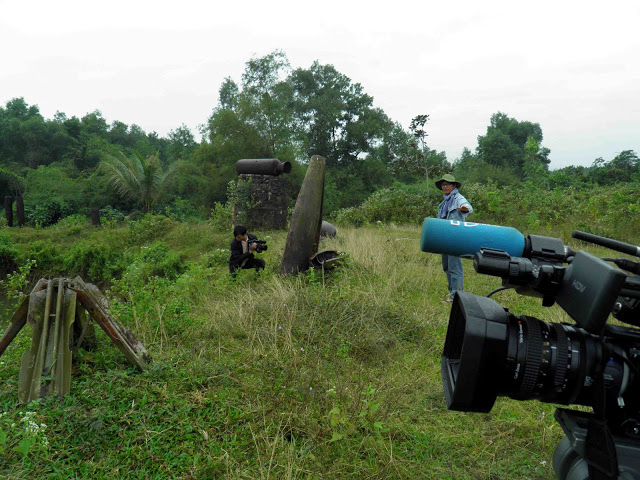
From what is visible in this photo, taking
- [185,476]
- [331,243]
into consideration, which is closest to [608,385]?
[185,476]

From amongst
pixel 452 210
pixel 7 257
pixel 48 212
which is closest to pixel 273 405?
pixel 452 210

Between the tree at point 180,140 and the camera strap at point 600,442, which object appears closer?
the camera strap at point 600,442

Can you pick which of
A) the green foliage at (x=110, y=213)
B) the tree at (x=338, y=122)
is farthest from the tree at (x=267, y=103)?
the green foliage at (x=110, y=213)

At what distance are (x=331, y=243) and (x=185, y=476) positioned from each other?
5.89m

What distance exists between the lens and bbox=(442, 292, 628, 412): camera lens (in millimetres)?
1408

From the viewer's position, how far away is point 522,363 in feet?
4.79

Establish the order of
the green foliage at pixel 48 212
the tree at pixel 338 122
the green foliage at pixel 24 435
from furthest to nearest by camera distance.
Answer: the tree at pixel 338 122
the green foliage at pixel 48 212
the green foliage at pixel 24 435

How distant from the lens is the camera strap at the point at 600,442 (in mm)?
1248

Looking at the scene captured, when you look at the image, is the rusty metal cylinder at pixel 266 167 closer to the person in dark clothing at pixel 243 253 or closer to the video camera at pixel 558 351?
the person in dark clothing at pixel 243 253

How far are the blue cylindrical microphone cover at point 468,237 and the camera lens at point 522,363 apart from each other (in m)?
0.18

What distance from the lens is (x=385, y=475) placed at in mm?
2363

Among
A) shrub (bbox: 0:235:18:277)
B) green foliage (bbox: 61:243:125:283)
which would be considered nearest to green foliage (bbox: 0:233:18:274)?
shrub (bbox: 0:235:18:277)

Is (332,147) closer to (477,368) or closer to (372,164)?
(372,164)

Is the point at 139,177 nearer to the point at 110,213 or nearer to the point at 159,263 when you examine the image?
the point at 110,213
